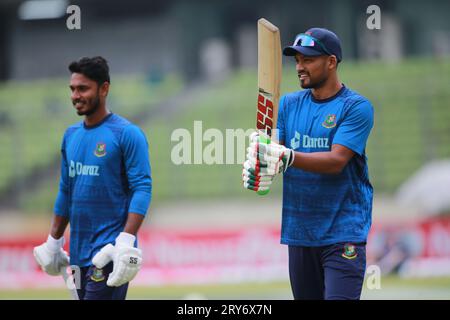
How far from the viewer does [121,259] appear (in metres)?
4.96

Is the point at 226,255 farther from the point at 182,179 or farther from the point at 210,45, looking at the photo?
the point at 210,45

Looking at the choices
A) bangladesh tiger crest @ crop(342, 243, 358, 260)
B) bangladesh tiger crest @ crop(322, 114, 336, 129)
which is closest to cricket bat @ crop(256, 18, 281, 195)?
bangladesh tiger crest @ crop(322, 114, 336, 129)

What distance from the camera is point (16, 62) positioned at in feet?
67.5

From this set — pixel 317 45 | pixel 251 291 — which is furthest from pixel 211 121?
pixel 317 45

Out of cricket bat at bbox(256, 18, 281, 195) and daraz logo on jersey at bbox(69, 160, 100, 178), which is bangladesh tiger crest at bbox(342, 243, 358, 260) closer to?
cricket bat at bbox(256, 18, 281, 195)

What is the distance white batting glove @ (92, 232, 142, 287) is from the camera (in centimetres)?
498

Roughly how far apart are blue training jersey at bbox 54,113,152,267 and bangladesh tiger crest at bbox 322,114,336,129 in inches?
42.8

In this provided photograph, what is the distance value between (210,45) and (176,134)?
454 centimetres

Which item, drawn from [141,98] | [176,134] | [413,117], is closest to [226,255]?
[176,134]

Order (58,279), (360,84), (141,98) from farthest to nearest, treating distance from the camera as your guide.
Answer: (141,98), (360,84), (58,279)

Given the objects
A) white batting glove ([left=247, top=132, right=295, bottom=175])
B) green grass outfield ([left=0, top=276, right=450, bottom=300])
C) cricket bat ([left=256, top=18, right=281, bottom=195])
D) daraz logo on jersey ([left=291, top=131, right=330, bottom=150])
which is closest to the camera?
white batting glove ([left=247, top=132, right=295, bottom=175])

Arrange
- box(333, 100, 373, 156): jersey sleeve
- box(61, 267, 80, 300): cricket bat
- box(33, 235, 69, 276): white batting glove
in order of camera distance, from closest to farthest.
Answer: box(333, 100, 373, 156): jersey sleeve
box(61, 267, 80, 300): cricket bat
box(33, 235, 69, 276): white batting glove

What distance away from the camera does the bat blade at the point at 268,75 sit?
4.55 meters

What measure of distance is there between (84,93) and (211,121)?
11105 millimetres
